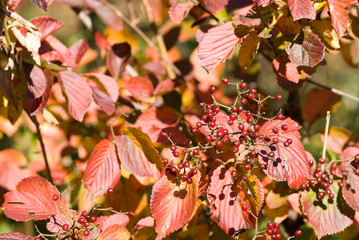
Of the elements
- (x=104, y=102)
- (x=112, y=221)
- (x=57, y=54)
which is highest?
(x=57, y=54)

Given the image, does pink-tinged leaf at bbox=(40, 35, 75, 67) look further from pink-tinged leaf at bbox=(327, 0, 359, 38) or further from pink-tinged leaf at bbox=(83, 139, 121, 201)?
pink-tinged leaf at bbox=(327, 0, 359, 38)

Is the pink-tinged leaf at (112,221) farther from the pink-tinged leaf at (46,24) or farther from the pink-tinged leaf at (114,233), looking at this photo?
the pink-tinged leaf at (46,24)

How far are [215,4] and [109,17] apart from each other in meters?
0.42

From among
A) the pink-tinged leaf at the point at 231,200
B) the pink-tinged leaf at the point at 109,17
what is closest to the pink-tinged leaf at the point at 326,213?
the pink-tinged leaf at the point at 231,200

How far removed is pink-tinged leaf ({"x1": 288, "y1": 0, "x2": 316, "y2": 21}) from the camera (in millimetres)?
661

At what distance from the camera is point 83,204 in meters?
0.96

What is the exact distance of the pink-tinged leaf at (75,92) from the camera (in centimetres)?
83

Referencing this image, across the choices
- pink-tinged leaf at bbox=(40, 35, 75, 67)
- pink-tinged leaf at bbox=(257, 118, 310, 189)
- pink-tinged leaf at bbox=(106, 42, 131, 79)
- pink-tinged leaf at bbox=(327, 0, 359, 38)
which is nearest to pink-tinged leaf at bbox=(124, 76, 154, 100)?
pink-tinged leaf at bbox=(106, 42, 131, 79)

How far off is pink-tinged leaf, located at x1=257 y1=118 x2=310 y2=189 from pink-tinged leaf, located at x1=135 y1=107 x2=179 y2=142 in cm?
26

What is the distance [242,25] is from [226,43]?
0.05 m

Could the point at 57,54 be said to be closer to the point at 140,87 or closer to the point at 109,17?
the point at 140,87

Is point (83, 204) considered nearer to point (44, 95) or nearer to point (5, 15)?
point (44, 95)

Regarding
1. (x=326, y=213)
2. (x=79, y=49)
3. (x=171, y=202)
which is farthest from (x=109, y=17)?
(x=326, y=213)

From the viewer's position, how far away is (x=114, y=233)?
730 millimetres
